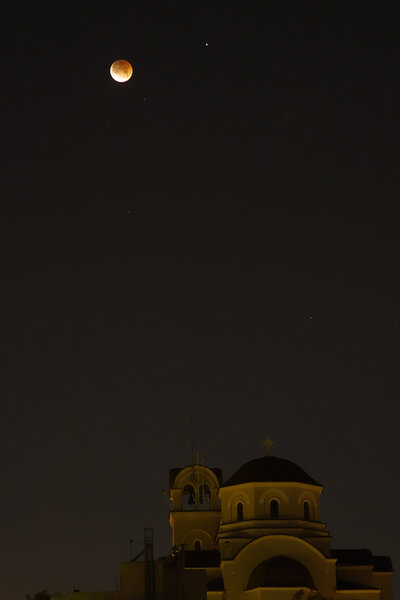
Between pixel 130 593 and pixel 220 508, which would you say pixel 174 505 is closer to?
pixel 220 508

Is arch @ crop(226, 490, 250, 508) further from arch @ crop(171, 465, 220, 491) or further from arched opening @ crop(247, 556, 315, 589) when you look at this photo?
arch @ crop(171, 465, 220, 491)

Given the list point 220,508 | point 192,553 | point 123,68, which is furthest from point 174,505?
point 123,68

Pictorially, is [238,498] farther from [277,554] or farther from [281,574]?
[281,574]

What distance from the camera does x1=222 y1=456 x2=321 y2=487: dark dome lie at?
191ft

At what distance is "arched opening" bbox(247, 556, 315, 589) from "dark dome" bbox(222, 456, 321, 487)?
4371 millimetres

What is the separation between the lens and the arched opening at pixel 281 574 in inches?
2130

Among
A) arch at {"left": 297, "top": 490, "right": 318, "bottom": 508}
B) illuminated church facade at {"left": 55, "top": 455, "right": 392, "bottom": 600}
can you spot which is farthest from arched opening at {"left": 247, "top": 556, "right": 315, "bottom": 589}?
arch at {"left": 297, "top": 490, "right": 318, "bottom": 508}

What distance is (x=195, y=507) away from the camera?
218 feet

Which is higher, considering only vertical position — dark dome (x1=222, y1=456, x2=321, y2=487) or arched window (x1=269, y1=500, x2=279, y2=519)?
dark dome (x1=222, y1=456, x2=321, y2=487)

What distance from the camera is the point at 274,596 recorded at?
5353 centimetres

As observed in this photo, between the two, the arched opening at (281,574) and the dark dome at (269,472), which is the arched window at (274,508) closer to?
the dark dome at (269,472)

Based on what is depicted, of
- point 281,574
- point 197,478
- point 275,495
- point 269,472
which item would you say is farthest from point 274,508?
point 197,478

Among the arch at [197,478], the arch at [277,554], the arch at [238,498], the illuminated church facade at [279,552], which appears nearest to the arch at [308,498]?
the illuminated church facade at [279,552]

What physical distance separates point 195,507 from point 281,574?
12753 mm
